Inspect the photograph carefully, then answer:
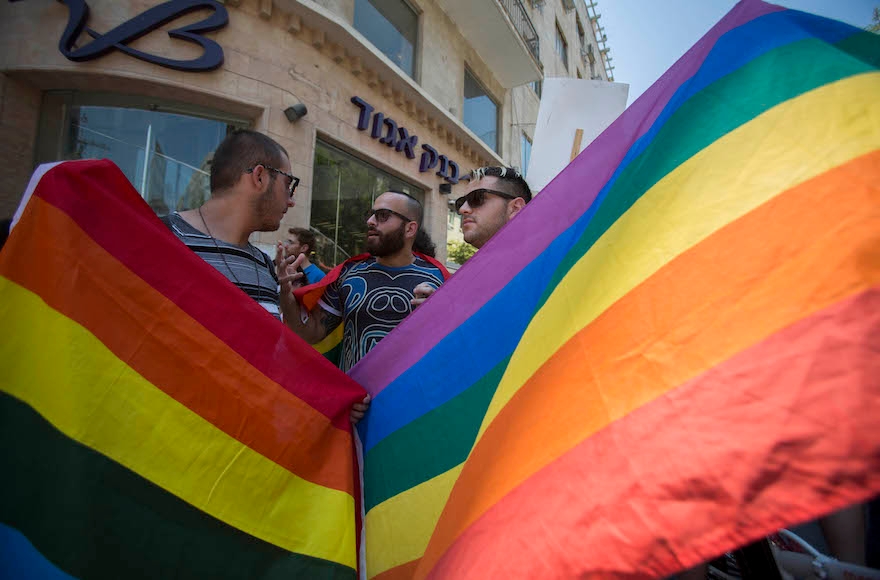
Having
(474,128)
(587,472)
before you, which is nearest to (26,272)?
(587,472)

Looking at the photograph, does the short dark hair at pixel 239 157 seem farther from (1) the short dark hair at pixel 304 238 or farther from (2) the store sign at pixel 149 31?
(2) the store sign at pixel 149 31

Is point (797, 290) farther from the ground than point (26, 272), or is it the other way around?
point (797, 290)

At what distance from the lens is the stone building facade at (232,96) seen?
507cm

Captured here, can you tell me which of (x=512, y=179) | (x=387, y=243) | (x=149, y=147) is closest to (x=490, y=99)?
(x=149, y=147)

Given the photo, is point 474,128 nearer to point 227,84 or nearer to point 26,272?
point 227,84

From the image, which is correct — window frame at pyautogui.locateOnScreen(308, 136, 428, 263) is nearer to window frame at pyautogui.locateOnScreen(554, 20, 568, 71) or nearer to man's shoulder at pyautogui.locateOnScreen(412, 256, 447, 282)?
man's shoulder at pyautogui.locateOnScreen(412, 256, 447, 282)

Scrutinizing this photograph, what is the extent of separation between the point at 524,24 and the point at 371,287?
43.9ft

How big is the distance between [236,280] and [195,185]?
182 inches

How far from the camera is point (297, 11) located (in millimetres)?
6184

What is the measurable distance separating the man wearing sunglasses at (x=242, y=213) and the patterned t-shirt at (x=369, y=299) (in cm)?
45

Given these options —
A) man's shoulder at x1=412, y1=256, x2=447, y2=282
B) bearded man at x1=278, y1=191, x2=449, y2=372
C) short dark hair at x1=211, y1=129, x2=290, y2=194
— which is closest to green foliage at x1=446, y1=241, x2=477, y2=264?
man's shoulder at x1=412, y1=256, x2=447, y2=282

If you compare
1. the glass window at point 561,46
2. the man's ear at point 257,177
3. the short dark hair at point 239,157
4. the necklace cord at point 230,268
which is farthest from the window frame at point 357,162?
the glass window at point 561,46

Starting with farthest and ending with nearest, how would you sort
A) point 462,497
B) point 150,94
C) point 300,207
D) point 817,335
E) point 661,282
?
point 300,207 → point 150,94 → point 462,497 → point 661,282 → point 817,335

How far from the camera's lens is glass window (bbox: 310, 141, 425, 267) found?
22.3 feet
